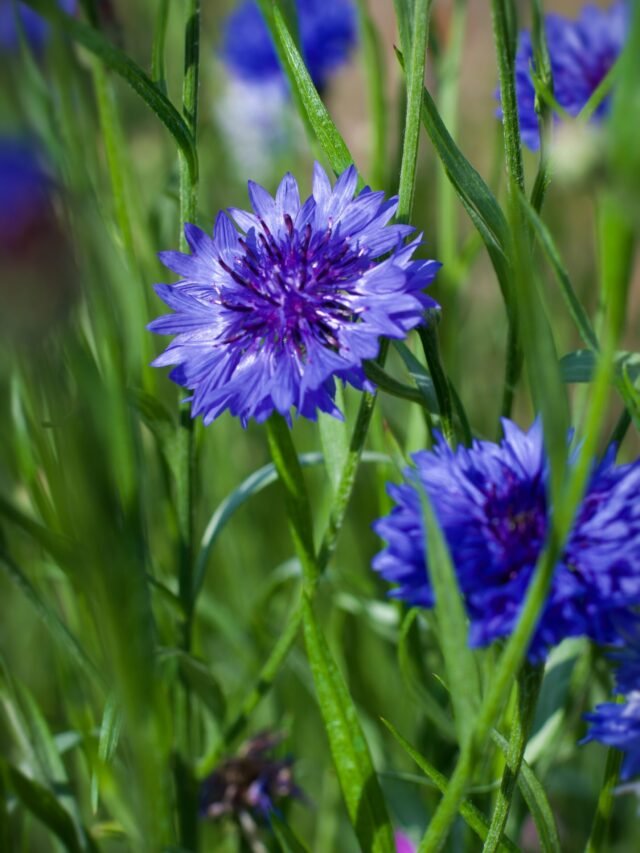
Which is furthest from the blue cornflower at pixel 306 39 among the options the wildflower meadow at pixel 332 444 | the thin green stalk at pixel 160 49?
the thin green stalk at pixel 160 49

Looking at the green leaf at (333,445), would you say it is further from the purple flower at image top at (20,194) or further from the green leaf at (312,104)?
the purple flower at image top at (20,194)

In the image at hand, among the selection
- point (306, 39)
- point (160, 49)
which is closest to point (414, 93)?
point (160, 49)

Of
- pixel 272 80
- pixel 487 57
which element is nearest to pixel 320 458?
pixel 272 80

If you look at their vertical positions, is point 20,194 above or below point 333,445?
above

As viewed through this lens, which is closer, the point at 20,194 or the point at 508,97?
the point at 20,194

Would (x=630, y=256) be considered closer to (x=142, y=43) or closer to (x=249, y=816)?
(x=249, y=816)

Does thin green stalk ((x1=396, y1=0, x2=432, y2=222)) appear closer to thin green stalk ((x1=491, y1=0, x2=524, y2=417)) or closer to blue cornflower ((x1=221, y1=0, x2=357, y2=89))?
thin green stalk ((x1=491, y1=0, x2=524, y2=417))

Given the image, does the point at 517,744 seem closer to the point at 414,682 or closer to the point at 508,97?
the point at 414,682
